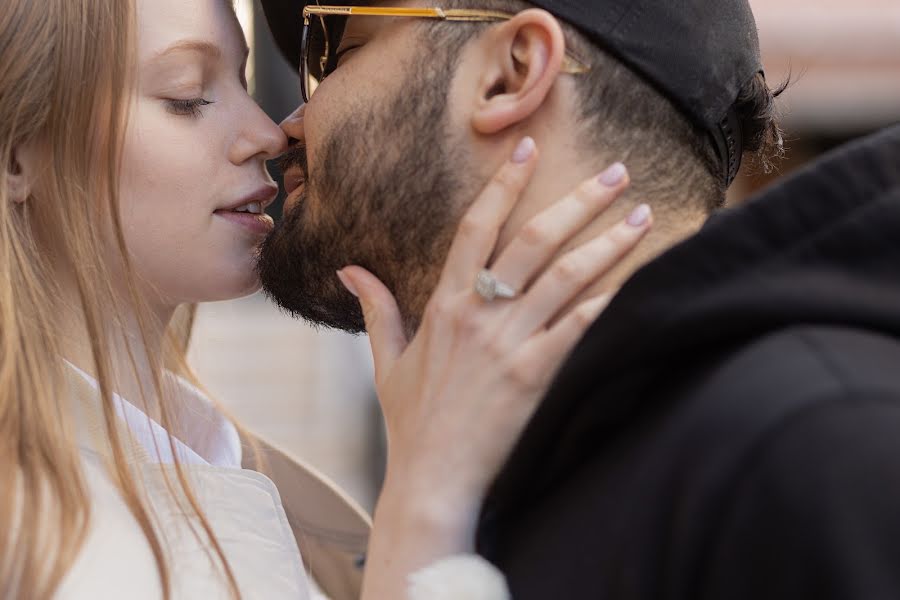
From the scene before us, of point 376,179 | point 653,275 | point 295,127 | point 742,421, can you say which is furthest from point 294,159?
point 742,421

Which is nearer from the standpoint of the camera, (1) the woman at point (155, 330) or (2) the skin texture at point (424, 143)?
(1) the woman at point (155, 330)

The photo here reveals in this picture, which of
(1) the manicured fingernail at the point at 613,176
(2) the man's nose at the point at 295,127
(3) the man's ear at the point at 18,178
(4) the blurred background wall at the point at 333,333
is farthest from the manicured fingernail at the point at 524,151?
(4) the blurred background wall at the point at 333,333

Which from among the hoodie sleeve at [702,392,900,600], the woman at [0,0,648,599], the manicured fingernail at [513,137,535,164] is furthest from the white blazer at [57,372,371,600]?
the hoodie sleeve at [702,392,900,600]

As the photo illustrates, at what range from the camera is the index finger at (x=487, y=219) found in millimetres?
1863

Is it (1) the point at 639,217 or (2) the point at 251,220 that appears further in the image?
(2) the point at 251,220

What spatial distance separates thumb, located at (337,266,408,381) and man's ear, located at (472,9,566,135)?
1.20 ft

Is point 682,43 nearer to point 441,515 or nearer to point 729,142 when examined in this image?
point 729,142

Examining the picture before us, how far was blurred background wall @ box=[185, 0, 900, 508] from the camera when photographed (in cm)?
Result: 825

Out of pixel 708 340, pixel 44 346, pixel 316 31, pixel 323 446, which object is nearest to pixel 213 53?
pixel 316 31

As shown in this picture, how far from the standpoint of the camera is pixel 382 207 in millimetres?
2074

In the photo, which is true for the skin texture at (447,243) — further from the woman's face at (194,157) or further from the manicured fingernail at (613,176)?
the woman's face at (194,157)

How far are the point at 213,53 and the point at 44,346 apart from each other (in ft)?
2.26

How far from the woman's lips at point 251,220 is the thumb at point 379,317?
368 mm

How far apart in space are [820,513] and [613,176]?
2.67 ft
